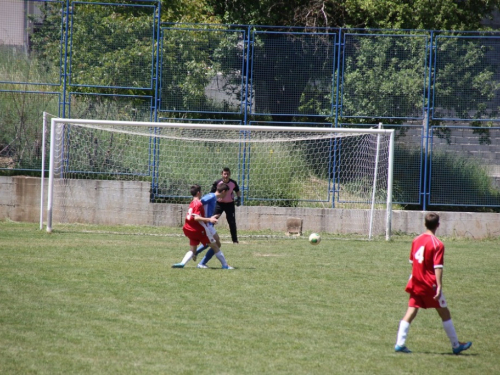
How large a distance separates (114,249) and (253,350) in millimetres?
7096

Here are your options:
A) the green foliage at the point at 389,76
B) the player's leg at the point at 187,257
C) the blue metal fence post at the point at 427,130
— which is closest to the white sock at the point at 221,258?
the player's leg at the point at 187,257

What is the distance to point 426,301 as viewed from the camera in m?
6.15

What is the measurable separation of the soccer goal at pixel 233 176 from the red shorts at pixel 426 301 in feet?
35.9

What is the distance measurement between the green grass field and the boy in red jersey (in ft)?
0.58

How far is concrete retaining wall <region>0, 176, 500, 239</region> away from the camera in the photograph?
17359 millimetres

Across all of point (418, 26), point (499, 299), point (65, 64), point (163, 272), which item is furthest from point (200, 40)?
point (499, 299)

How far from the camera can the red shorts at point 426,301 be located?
6.12 metres

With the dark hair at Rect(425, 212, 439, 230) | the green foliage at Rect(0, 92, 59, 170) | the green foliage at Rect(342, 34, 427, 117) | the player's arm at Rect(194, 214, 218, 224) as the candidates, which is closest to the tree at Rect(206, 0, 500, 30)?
the green foliage at Rect(342, 34, 427, 117)

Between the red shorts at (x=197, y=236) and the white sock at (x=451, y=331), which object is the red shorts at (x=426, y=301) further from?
the red shorts at (x=197, y=236)

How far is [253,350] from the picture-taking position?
607 cm

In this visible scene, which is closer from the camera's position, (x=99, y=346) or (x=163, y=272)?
(x=99, y=346)

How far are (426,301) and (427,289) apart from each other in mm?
121

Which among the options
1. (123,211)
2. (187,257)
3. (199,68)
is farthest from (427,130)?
(187,257)

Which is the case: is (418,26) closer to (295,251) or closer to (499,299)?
(295,251)
